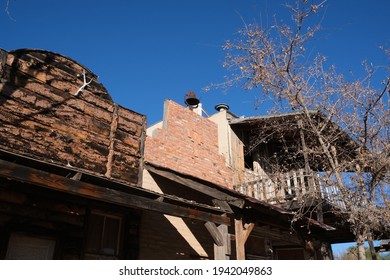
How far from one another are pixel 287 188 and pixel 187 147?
345cm

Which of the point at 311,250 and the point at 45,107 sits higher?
the point at 45,107

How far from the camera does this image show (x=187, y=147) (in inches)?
435

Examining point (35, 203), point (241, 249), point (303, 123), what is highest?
point (303, 123)

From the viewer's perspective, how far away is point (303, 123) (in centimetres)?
988

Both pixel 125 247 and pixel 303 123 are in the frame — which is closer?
pixel 125 247

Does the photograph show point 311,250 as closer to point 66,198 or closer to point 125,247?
point 125,247

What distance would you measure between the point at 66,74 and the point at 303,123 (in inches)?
266

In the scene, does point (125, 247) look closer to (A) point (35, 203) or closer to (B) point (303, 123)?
(A) point (35, 203)

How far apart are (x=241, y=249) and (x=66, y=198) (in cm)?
391

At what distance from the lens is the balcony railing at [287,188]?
8816 mm
